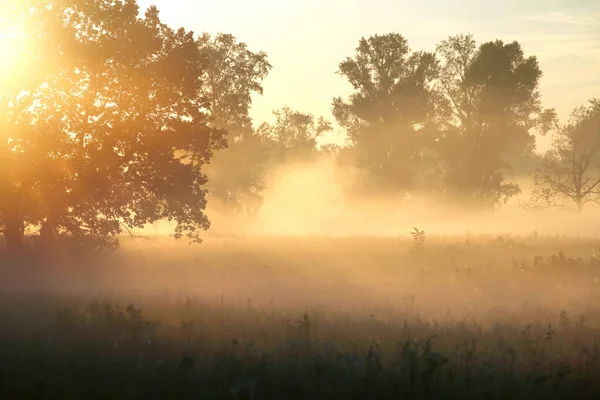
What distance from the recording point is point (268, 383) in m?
10.1

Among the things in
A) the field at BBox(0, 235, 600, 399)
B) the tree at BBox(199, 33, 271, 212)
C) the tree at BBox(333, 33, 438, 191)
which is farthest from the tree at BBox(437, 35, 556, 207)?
the field at BBox(0, 235, 600, 399)

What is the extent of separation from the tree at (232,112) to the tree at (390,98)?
754 centimetres

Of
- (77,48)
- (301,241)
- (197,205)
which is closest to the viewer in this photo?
(77,48)

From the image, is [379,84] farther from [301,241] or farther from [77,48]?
[77,48]

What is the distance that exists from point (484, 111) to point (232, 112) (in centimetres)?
1695

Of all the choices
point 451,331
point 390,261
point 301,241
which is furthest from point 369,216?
point 451,331

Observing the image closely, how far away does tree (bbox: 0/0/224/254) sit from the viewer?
86.7 ft

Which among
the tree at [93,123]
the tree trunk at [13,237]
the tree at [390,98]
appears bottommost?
the tree trunk at [13,237]

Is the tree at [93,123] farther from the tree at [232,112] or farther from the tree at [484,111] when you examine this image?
the tree at [484,111]

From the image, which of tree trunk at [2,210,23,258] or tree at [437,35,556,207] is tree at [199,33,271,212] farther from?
tree trunk at [2,210,23,258]

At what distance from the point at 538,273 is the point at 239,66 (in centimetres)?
3294

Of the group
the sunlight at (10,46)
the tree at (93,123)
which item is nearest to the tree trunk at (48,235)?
the tree at (93,123)

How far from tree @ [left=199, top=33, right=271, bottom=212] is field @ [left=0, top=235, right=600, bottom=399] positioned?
24974mm

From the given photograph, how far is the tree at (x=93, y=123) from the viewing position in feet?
86.7
